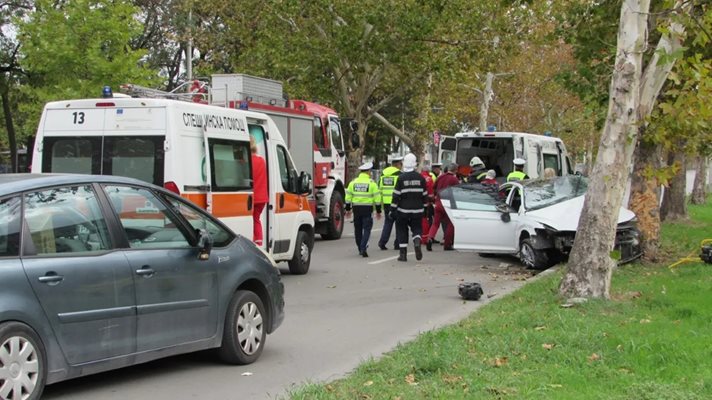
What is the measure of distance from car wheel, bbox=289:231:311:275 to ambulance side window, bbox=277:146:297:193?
0.81m

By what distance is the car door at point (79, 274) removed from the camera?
5516mm

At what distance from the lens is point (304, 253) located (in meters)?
13.5

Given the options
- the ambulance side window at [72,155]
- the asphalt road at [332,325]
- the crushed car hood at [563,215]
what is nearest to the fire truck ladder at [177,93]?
the ambulance side window at [72,155]

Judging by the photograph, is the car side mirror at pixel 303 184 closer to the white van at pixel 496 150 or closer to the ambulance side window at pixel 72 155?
the ambulance side window at pixel 72 155

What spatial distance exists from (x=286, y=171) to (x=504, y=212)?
3.95 metres

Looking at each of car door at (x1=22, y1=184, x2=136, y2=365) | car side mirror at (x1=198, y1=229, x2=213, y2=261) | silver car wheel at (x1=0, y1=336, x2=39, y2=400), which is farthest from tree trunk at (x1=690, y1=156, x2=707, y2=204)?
silver car wheel at (x1=0, y1=336, x2=39, y2=400)

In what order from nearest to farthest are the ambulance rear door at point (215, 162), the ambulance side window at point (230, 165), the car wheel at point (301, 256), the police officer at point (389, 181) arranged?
the ambulance rear door at point (215, 162)
the ambulance side window at point (230, 165)
the car wheel at point (301, 256)
the police officer at point (389, 181)

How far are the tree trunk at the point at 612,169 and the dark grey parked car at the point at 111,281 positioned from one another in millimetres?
4037

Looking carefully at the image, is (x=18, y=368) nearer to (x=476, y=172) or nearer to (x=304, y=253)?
(x=304, y=253)

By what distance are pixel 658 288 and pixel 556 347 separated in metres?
4.10

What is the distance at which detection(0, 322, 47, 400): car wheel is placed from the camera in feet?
17.0

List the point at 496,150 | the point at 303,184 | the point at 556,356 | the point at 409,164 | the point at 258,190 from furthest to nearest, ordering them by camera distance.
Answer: the point at 496,150 → the point at 409,164 → the point at 303,184 → the point at 258,190 → the point at 556,356

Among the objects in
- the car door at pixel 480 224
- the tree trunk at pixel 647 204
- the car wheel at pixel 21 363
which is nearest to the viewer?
the car wheel at pixel 21 363

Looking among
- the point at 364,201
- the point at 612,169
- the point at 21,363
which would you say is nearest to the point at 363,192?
the point at 364,201
